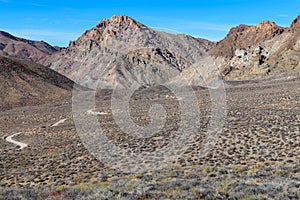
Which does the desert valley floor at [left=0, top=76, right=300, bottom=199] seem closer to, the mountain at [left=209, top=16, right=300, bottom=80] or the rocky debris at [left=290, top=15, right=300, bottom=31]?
the mountain at [left=209, top=16, right=300, bottom=80]

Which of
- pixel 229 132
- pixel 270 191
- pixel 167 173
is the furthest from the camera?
pixel 229 132

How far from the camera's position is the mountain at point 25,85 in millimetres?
64938

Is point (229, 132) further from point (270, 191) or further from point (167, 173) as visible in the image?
point (270, 191)

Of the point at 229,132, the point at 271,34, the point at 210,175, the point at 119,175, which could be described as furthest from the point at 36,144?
the point at 271,34

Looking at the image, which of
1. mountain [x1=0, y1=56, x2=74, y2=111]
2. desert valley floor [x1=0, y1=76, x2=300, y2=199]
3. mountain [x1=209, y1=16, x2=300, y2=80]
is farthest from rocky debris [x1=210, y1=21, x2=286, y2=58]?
desert valley floor [x1=0, y1=76, x2=300, y2=199]

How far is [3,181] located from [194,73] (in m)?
151

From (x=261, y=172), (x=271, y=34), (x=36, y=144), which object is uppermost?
(x=271, y=34)

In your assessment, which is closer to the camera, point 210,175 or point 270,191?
point 270,191

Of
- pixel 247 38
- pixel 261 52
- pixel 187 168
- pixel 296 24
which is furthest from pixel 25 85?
pixel 247 38

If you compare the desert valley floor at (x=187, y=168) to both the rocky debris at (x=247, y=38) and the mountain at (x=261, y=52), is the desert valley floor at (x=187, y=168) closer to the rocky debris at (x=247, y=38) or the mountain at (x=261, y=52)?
the mountain at (x=261, y=52)

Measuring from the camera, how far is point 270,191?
905cm

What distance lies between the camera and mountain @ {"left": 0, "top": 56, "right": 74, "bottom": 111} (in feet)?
213

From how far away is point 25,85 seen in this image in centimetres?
7356

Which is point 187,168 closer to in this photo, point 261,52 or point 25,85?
point 25,85
